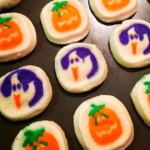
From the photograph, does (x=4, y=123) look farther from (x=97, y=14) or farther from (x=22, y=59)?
(x=97, y=14)

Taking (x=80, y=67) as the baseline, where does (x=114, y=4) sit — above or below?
above

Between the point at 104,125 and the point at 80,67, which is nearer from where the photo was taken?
the point at 104,125

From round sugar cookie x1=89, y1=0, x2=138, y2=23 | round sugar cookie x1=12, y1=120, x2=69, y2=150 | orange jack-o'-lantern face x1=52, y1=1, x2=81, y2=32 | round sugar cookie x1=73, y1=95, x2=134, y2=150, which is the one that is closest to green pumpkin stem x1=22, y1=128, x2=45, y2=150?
round sugar cookie x1=12, y1=120, x2=69, y2=150

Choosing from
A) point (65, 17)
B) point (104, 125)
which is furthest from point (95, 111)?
point (65, 17)

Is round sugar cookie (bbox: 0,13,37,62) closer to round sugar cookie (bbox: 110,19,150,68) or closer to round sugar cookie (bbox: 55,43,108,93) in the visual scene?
round sugar cookie (bbox: 55,43,108,93)

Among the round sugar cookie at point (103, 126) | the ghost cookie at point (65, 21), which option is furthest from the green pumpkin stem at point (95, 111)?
the ghost cookie at point (65, 21)

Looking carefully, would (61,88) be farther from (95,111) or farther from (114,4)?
(114,4)

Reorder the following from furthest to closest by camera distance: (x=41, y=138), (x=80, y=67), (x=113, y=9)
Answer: (x=113, y=9) < (x=80, y=67) < (x=41, y=138)
